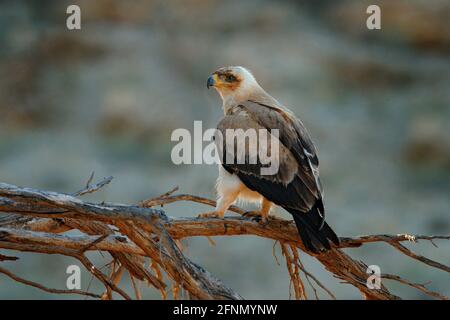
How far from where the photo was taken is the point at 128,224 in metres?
2.89

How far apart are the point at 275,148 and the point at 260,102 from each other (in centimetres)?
48

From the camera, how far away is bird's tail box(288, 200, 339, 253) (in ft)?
11.1

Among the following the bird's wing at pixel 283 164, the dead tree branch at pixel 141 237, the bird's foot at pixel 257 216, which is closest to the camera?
the dead tree branch at pixel 141 237

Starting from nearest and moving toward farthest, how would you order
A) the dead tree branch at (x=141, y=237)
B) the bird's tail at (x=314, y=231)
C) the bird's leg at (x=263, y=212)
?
the dead tree branch at (x=141, y=237) < the bird's tail at (x=314, y=231) < the bird's leg at (x=263, y=212)

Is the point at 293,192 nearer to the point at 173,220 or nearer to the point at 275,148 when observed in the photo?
the point at 275,148

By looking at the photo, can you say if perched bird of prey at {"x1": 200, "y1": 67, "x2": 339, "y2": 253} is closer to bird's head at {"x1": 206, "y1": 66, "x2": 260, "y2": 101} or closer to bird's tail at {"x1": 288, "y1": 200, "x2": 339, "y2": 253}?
bird's tail at {"x1": 288, "y1": 200, "x2": 339, "y2": 253}

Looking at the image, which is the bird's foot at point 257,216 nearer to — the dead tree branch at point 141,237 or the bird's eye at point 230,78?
the dead tree branch at point 141,237

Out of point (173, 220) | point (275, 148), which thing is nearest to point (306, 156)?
point (275, 148)

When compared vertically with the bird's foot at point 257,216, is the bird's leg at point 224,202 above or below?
above

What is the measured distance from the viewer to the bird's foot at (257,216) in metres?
3.57

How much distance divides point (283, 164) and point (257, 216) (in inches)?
11.8

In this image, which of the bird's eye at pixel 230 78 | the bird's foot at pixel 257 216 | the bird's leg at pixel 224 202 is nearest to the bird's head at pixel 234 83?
the bird's eye at pixel 230 78

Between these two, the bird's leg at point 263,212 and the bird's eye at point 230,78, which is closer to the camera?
the bird's leg at point 263,212

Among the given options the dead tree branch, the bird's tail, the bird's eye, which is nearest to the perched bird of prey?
the bird's tail
